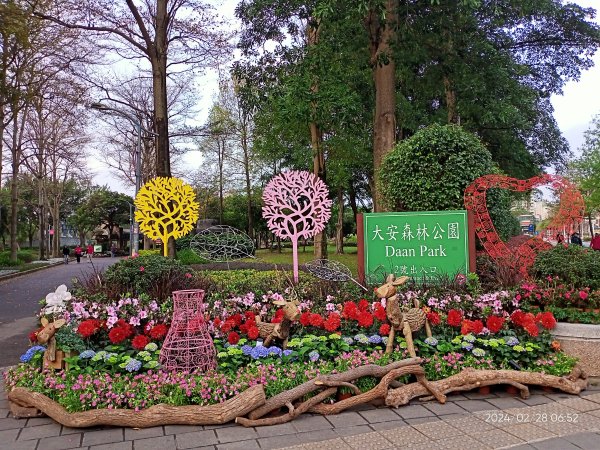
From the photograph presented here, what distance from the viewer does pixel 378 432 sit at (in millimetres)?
3992

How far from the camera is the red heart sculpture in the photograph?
6965 mm

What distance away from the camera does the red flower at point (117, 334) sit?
512cm

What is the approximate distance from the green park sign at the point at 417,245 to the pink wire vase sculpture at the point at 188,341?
2.88 meters

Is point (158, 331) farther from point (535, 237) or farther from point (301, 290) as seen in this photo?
point (535, 237)

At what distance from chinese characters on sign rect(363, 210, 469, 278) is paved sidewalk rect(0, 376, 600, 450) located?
278 cm

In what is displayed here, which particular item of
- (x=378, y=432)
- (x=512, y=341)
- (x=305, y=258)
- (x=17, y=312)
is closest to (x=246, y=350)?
(x=378, y=432)

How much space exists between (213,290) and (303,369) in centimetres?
245

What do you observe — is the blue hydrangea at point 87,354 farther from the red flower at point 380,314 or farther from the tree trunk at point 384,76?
the tree trunk at point 384,76

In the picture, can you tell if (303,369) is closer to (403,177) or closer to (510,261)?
(510,261)

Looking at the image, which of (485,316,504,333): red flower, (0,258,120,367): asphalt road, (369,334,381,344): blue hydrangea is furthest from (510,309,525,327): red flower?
(0,258,120,367): asphalt road

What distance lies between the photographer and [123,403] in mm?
4309

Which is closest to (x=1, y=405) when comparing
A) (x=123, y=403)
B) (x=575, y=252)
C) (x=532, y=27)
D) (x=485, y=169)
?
(x=123, y=403)

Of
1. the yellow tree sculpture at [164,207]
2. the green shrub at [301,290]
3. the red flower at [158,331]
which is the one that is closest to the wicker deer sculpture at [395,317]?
the green shrub at [301,290]

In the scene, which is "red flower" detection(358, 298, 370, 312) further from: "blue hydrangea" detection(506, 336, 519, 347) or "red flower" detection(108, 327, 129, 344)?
"red flower" detection(108, 327, 129, 344)
